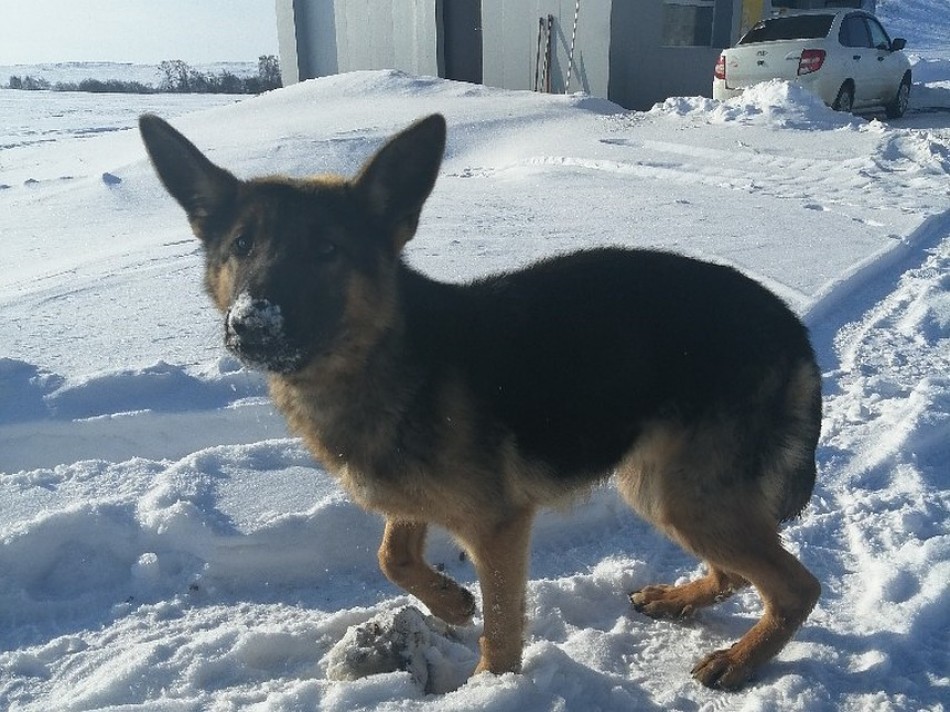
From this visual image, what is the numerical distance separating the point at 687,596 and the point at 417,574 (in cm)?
105

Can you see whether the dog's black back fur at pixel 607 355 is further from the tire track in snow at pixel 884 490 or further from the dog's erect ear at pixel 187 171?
the dog's erect ear at pixel 187 171

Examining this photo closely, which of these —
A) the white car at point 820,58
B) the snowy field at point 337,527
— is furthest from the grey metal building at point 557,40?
the snowy field at point 337,527

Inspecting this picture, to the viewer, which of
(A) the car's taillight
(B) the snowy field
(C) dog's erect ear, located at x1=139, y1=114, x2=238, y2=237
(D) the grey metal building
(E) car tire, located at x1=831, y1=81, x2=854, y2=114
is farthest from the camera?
(D) the grey metal building

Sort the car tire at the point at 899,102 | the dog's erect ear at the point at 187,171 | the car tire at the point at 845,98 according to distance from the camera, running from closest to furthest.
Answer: the dog's erect ear at the point at 187,171 < the car tire at the point at 845,98 < the car tire at the point at 899,102

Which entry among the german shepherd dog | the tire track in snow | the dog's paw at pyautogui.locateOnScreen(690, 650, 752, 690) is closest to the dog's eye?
the german shepherd dog

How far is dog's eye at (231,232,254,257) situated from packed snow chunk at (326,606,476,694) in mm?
1365

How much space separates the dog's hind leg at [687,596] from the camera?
9.94ft

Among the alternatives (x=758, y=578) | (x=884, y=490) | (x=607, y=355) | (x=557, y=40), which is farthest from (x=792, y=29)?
(x=758, y=578)

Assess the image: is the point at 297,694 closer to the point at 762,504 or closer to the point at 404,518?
the point at 404,518

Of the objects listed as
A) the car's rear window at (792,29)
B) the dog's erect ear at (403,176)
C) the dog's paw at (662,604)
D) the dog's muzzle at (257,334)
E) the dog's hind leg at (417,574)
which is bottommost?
the dog's paw at (662,604)

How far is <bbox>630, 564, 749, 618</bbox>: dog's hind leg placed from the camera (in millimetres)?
3029

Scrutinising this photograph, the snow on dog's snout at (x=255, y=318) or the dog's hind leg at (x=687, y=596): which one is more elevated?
the snow on dog's snout at (x=255, y=318)

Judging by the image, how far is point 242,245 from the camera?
272 centimetres

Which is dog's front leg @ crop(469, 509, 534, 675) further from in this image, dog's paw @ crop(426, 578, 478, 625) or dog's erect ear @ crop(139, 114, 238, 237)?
dog's erect ear @ crop(139, 114, 238, 237)
